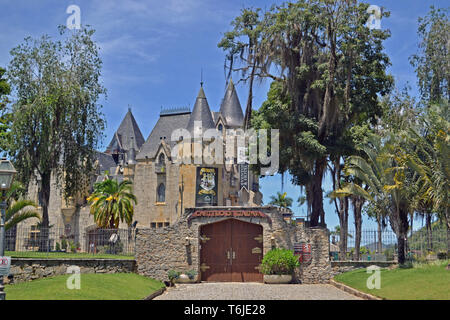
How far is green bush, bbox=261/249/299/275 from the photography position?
24.3m

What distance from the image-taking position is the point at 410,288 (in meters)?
17.1

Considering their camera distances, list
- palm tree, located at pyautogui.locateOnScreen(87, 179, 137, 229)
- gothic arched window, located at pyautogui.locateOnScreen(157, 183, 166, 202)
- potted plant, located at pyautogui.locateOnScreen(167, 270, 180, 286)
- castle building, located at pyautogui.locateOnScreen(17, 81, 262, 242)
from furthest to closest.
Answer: gothic arched window, located at pyautogui.locateOnScreen(157, 183, 166, 202)
castle building, located at pyautogui.locateOnScreen(17, 81, 262, 242)
palm tree, located at pyautogui.locateOnScreen(87, 179, 137, 229)
potted plant, located at pyautogui.locateOnScreen(167, 270, 180, 286)

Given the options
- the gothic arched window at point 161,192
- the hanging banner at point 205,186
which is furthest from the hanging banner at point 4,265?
the gothic arched window at point 161,192

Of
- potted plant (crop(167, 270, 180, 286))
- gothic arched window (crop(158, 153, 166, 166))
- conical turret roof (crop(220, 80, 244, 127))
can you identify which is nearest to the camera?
potted plant (crop(167, 270, 180, 286))

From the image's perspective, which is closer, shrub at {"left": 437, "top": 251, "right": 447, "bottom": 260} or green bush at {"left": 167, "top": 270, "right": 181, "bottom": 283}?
green bush at {"left": 167, "top": 270, "right": 181, "bottom": 283}

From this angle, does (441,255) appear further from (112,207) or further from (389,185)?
(112,207)

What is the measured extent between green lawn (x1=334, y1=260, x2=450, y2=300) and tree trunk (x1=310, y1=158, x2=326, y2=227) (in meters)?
8.46

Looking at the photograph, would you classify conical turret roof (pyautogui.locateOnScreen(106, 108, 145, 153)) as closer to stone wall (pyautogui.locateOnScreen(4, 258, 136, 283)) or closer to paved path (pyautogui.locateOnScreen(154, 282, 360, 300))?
stone wall (pyautogui.locateOnScreen(4, 258, 136, 283))

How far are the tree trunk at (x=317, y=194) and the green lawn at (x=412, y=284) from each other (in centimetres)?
846

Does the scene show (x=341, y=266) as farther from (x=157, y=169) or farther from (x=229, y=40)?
(x=157, y=169)

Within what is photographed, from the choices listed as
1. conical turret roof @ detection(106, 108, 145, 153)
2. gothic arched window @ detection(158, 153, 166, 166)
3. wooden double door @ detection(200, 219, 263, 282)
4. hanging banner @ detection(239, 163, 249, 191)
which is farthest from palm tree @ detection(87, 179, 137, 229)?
conical turret roof @ detection(106, 108, 145, 153)

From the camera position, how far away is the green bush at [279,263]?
24.3 meters
